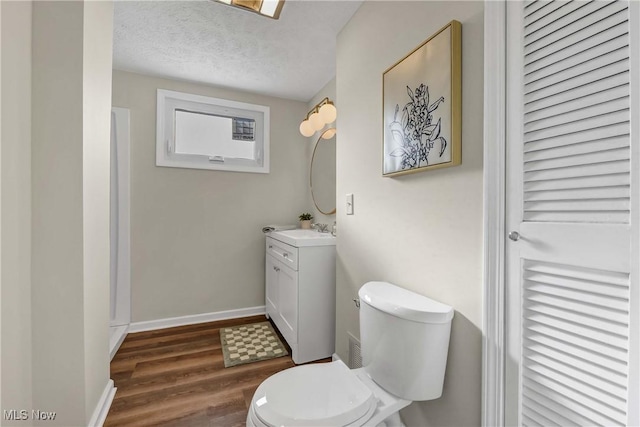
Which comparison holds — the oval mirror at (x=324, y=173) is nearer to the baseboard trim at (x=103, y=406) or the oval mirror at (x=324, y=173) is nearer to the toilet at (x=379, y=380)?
the toilet at (x=379, y=380)

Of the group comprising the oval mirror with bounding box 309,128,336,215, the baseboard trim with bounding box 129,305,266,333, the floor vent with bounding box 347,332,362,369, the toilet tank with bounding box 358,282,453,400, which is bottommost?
the baseboard trim with bounding box 129,305,266,333

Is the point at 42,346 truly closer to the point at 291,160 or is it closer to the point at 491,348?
the point at 491,348

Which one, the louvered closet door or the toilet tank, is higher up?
the louvered closet door

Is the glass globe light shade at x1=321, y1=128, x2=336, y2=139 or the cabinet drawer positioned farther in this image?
the glass globe light shade at x1=321, y1=128, x2=336, y2=139

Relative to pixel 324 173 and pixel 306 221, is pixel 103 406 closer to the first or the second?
pixel 306 221

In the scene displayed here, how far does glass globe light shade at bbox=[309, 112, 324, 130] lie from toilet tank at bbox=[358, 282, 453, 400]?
1521 millimetres

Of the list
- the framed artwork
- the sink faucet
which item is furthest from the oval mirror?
the framed artwork

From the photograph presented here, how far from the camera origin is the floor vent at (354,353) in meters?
1.59

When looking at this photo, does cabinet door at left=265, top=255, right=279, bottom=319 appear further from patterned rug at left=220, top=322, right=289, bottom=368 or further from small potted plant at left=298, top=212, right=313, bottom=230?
small potted plant at left=298, top=212, right=313, bottom=230

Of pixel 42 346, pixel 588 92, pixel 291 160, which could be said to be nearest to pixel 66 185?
pixel 42 346

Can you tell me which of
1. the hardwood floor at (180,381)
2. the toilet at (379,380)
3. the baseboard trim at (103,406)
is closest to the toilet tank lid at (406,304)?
the toilet at (379,380)

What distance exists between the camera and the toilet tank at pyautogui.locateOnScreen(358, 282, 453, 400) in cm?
97

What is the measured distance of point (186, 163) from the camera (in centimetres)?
252

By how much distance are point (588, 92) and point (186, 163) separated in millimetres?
2634
